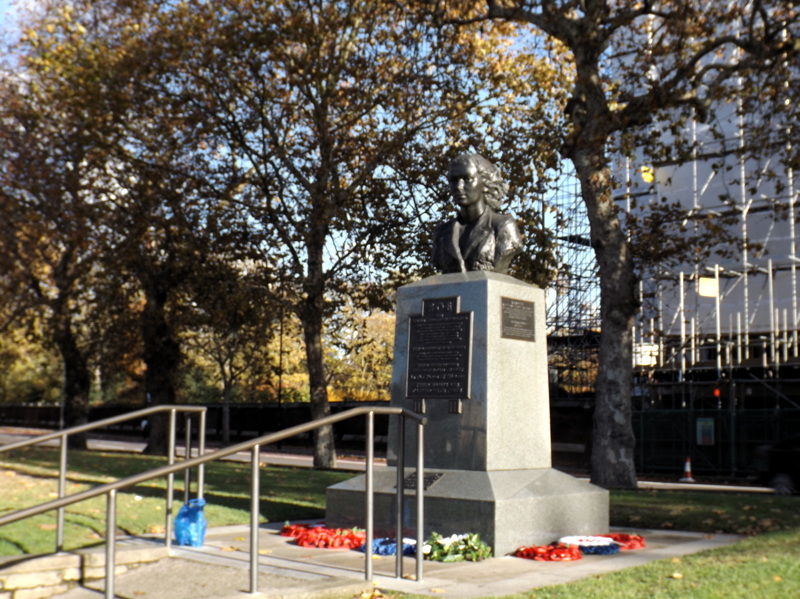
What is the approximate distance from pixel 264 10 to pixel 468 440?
1576cm

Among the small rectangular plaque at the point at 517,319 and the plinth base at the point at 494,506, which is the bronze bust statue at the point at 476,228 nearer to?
the small rectangular plaque at the point at 517,319

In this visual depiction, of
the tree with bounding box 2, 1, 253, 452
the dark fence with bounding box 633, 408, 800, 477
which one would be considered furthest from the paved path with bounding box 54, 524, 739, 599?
the dark fence with bounding box 633, 408, 800, 477

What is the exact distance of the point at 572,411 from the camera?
31.9 meters

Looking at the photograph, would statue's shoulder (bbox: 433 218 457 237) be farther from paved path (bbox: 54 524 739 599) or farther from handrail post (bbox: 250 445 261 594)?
handrail post (bbox: 250 445 261 594)

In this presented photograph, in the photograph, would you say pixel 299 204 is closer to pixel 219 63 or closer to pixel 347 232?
pixel 347 232

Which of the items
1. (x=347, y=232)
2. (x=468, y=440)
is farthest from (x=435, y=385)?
(x=347, y=232)

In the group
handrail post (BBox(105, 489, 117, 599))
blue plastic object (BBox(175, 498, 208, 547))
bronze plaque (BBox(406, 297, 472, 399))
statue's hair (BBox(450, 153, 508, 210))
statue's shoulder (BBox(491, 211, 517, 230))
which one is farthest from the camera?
statue's hair (BBox(450, 153, 508, 210))

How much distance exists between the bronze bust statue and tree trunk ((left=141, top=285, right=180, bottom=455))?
711 inches

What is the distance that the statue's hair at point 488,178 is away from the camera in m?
10.7

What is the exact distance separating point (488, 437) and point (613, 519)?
333 centimetres

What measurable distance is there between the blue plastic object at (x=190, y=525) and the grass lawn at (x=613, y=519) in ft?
2.76

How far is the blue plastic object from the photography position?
9.16 meters

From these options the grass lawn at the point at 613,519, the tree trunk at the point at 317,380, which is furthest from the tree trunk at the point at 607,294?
Result: the tree trunk at the point at 317,380

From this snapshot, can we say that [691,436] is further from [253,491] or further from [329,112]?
[253,491]
